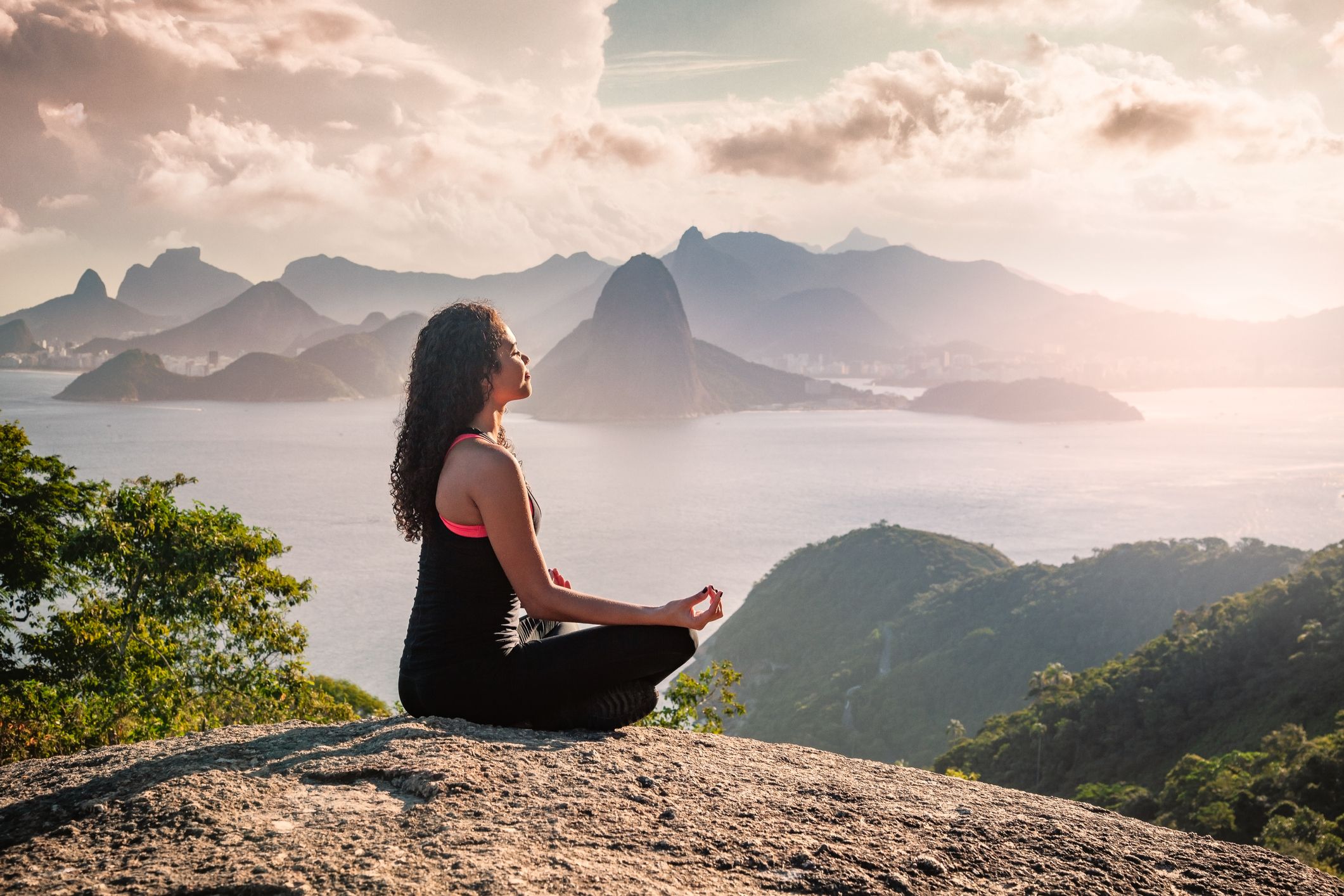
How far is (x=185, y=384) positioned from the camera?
166 metres

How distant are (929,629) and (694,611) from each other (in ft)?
160

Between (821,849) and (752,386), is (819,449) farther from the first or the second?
(821,849)

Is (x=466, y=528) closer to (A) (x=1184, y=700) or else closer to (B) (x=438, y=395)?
(B) (x=438, y=395)

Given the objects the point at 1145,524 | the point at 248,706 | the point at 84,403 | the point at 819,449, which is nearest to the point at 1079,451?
the point at 819,449

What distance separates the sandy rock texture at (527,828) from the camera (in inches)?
77.9

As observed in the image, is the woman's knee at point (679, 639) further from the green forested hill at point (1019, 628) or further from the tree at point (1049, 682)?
the green forested hill at point (1019, 628)

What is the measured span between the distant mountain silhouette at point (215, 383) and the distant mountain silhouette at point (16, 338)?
1905 cm

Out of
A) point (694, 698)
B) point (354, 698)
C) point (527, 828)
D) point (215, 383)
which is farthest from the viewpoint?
point (215, 383)

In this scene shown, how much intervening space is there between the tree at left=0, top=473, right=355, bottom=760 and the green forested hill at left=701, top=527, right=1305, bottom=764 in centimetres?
3142

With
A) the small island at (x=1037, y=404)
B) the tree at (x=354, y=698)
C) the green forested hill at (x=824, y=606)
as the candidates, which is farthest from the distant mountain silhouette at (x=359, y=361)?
the tree at (x=354, y=698)

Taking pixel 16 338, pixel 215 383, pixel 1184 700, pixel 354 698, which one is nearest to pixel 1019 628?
pixel 1184 700

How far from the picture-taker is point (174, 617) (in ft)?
32.2

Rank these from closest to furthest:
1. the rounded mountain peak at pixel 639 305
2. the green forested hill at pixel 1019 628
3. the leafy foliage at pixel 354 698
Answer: the leafy foliage at pixel 354 698 → the green forested hill at pixel 1019 628 → the rounded mountain peak at pixel 639 305

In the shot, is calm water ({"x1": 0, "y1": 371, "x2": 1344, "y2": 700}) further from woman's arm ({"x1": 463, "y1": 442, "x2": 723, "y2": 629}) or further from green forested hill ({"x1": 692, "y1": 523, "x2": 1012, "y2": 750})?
woman's arm ({"x1": 463, "y1": 442, "x2": 723, "y2": 629})
